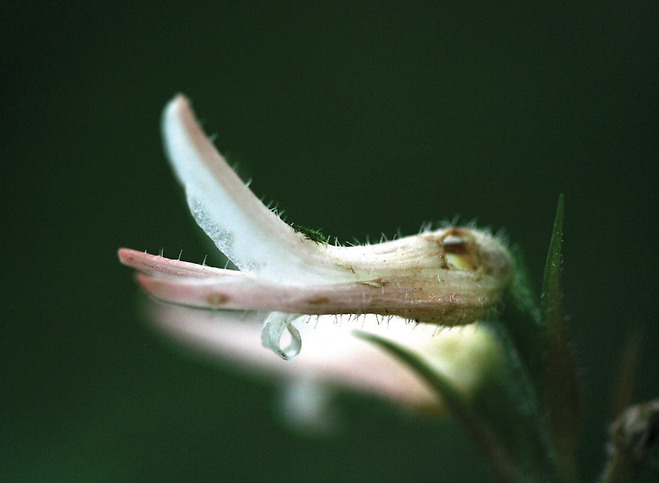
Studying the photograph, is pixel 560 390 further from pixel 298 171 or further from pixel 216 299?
pixel 298 171

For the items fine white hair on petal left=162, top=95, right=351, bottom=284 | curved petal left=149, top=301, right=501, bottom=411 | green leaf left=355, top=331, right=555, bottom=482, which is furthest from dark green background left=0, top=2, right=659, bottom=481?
fine white hair on petal left=162, top=95, right=351, bottom=284

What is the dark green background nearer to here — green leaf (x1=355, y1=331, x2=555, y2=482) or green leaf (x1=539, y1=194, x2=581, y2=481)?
green leaf (x1=355, y1=331, x2=555, y2=482)

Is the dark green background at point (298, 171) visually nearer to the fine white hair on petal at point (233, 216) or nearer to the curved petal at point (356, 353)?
the curved petal at point (356, 353)

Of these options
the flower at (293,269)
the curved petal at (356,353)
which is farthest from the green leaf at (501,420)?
the flower at (293,269)

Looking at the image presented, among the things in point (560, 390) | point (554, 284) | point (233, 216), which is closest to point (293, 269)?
point (233, 216)

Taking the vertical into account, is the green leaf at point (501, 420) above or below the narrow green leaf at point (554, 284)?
below

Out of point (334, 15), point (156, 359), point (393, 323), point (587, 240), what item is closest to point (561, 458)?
point (393, 323)
